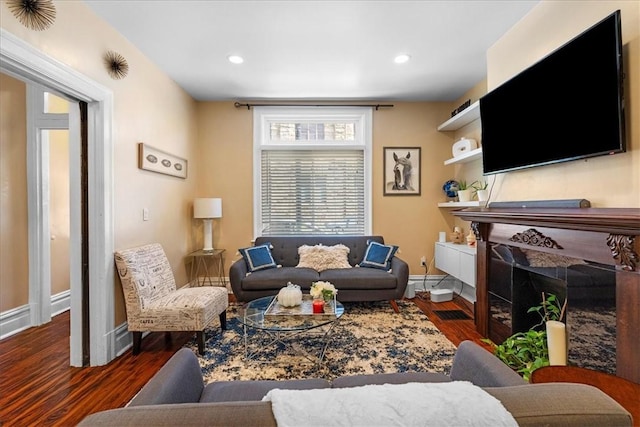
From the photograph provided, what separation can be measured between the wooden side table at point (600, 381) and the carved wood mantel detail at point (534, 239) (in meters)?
0.78

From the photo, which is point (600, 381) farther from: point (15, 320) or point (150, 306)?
point (15, 320)

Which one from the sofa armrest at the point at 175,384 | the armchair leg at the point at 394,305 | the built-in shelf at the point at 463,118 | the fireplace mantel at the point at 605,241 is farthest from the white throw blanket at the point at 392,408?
the built-in shelf at the point at 463,118

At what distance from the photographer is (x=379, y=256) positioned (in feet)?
12.4

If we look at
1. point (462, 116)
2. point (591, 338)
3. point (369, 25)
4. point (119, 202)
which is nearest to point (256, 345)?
point (119, 202)

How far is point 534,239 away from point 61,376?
357cm

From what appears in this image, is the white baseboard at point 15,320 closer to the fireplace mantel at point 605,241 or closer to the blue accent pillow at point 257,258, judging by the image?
the blue accent pillow at point 257,258

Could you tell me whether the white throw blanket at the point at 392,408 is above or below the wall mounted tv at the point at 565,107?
below

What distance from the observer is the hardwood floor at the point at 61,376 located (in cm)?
185

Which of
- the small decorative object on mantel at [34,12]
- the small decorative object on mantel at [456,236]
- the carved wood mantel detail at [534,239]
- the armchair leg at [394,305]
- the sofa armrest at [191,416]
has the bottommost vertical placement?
the armchair leg at [394,305]

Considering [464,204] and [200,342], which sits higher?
[464,204]

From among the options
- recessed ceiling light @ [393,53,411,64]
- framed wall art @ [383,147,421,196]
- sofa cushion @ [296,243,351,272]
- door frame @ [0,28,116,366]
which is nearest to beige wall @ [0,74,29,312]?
door frame @ [0,28,116,366]

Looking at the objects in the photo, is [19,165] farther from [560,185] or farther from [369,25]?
[560,185]

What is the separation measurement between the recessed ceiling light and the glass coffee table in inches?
98.4

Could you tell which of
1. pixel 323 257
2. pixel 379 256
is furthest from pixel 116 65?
pixel 379 256
